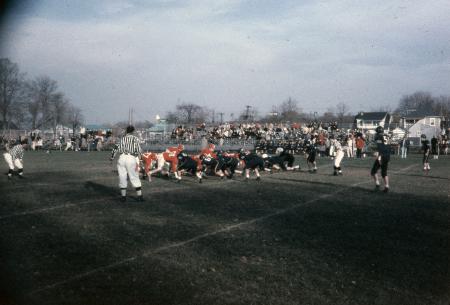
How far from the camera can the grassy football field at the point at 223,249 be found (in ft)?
16.9

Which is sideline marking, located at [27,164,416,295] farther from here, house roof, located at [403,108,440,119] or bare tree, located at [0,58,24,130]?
house roof, located at [403,108,440,119]

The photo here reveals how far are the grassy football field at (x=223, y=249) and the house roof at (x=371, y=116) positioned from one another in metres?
88.8

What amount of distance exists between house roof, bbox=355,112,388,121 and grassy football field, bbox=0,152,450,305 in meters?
88.8

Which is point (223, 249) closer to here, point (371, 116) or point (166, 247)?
point (166, 247)

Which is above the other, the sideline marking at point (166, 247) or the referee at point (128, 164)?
the referee at point (128, 164)

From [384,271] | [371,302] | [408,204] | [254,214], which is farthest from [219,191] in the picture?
[371,302]

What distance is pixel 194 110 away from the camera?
8612 cm

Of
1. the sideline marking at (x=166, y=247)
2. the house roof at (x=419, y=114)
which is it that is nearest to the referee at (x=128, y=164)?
the sideline marking at (x=166, y=247)

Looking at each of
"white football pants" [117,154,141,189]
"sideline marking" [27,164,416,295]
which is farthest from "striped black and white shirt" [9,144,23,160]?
"sideline marking" [27,164,416,295]

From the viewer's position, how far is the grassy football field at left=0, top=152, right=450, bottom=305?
514cm

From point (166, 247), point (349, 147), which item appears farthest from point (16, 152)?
point (349, 147)

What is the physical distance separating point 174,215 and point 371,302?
19.3ft

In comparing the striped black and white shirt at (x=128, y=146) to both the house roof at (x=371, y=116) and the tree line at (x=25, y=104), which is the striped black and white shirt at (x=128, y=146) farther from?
the house roof at (x=371, y=116)

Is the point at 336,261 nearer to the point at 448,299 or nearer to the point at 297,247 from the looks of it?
the point at 297,247
